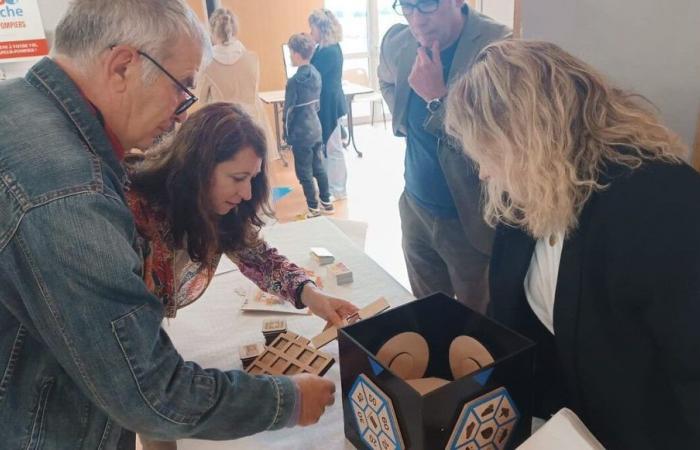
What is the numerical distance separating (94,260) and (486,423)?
59cm

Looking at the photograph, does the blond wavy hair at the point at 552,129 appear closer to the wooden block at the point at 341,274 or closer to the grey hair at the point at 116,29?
the grey hair at the point at 116,29

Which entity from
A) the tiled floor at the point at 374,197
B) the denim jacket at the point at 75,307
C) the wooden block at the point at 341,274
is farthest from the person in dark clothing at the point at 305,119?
the denim jacket at the point at 75,307

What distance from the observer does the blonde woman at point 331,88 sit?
416 centimetres

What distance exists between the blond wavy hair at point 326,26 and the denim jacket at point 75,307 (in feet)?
11.9

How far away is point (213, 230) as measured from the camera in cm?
121

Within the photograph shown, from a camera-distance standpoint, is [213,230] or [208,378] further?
[213,230]

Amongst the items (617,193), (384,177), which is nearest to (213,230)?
(617,193)

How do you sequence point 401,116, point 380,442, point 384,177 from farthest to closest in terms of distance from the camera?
1. point 384,177
2. point 401,116
3. point 380,442

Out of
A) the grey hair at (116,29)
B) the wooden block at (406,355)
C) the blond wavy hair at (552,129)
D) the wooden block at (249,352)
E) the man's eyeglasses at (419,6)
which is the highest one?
the grey hair at (116,29)

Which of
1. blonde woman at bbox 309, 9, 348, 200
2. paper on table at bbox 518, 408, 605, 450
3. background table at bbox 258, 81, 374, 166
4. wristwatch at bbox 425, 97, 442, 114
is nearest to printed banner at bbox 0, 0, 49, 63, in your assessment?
blonde woman at bbox 309, 9, 348, 200

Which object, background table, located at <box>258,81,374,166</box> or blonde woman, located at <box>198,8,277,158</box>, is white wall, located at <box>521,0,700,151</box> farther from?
background table, located at <box>258,81,374,166</box>

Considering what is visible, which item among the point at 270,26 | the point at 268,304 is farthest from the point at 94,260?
the point at 270,26

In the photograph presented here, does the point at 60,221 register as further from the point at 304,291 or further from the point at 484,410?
the point at 304,291

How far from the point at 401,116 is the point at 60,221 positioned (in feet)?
4.60
